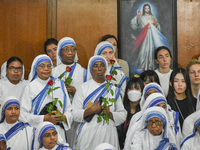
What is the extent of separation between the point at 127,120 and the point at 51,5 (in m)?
3.12

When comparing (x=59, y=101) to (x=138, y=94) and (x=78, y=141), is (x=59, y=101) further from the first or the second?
(x=138, y=94)

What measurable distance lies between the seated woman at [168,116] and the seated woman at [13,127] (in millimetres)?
1283

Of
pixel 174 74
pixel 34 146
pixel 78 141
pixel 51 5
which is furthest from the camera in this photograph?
pixel 51 5

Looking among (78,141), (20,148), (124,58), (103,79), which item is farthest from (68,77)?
(124,58)

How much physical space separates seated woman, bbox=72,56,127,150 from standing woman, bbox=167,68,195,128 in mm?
759

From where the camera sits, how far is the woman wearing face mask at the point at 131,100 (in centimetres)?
633

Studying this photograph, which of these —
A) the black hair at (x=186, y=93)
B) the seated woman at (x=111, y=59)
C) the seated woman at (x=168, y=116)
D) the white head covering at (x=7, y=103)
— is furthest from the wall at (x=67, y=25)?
the seated woman at (x=168, y=116)

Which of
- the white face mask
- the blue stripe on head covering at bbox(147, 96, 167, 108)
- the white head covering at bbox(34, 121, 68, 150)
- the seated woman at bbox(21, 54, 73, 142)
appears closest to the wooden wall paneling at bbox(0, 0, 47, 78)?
the seated woman at bbox(21, 54, 73, 142)

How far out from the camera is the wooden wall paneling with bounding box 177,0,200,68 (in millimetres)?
8484

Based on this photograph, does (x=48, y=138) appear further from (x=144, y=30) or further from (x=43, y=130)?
(x=144, y=30)

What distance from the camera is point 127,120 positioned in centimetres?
630

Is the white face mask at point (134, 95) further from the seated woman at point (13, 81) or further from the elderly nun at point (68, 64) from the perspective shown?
the seated woman at point (13, 81)

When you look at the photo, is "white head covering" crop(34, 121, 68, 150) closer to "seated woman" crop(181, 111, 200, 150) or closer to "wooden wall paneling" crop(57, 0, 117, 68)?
"seated woman" crop(181, 111, 200, 150)

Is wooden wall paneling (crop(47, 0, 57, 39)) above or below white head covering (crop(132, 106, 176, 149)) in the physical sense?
above
